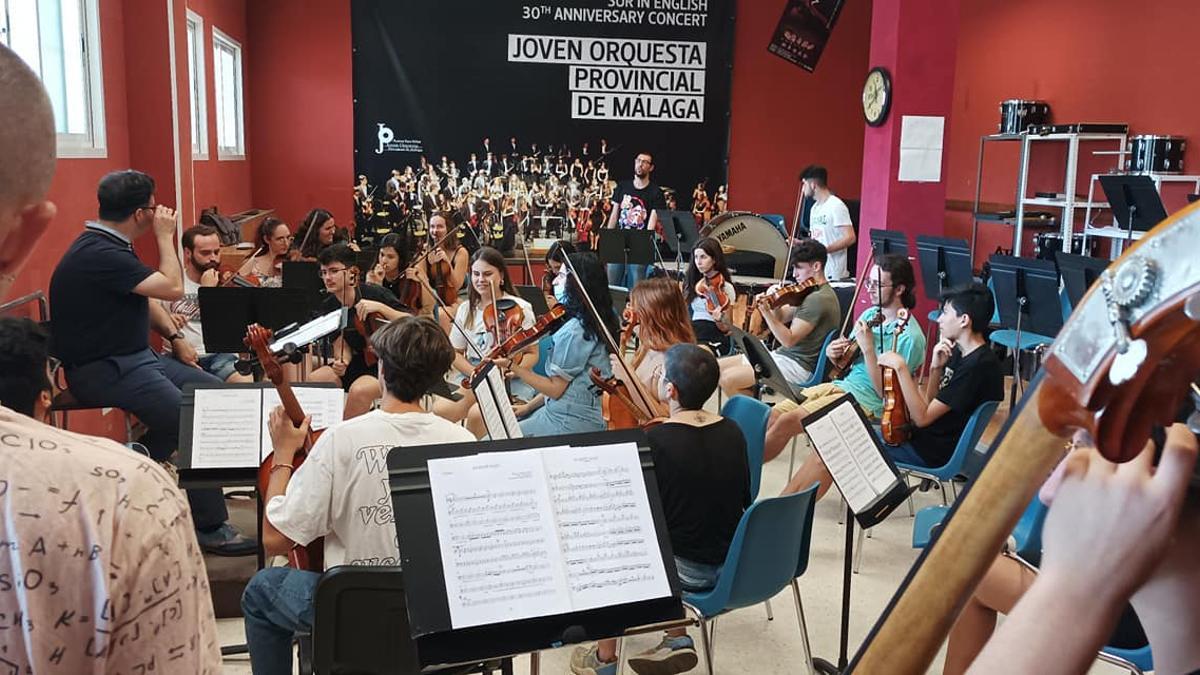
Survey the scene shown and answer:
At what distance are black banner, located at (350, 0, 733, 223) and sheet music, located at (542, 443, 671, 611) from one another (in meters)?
8.60

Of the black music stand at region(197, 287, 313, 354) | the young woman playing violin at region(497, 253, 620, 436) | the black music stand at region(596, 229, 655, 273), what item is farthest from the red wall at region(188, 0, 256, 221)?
the young woman playing violin at region(497, 253, 620, 436)

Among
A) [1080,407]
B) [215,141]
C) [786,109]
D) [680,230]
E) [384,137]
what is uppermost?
[786,109]

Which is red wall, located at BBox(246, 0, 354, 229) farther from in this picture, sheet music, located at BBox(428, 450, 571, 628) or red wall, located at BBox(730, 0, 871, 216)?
sheet music, located at BBox(428, 450, 571, 628)

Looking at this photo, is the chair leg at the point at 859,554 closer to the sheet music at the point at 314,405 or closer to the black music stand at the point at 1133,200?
the sheet music at the point at 314,405

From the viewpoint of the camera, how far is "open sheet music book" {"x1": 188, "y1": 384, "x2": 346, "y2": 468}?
316cm

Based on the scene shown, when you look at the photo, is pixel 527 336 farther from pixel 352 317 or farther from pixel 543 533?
pixel 543 533

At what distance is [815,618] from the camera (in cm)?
374

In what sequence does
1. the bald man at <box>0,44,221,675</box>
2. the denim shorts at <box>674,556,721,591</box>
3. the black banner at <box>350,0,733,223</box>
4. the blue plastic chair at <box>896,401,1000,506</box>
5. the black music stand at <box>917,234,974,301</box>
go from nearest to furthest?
1. the bald man at <box>0,44,221,675</box>
2. the denim shorts at <box>674,556,721,591</box>
3. the blue plastic chair at <box>896,401,1000,506</box>
4. the black music stand at <box>917,234,974,301</box>
5. the black banner at <box>350,0,733,223</box>

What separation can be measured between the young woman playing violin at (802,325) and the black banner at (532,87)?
18.2ft

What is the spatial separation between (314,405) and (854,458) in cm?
171

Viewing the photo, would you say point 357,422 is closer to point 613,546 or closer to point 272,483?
point 272,483

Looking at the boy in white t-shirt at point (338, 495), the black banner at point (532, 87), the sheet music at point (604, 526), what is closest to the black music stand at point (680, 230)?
the black banner at point (532, 87)

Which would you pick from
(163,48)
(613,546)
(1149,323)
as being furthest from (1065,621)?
(163,48)

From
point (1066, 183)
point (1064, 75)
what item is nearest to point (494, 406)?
point (1066, 183)
